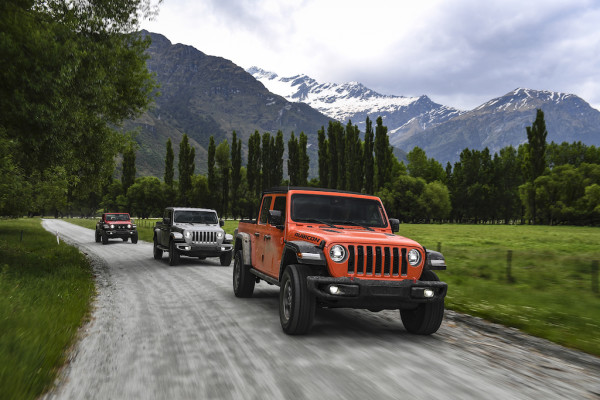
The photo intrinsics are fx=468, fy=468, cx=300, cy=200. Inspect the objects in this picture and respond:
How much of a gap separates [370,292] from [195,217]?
1213cm

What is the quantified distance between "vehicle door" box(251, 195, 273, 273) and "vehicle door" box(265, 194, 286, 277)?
0.52 feet

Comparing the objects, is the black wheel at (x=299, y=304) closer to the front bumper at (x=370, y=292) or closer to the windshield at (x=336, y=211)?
the front bumper at (x=370, y=292)

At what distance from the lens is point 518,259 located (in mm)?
16938

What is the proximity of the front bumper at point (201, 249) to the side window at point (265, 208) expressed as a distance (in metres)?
7.09

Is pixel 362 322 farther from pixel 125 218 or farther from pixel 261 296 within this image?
pixel 125 218

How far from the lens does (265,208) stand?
8.73 m

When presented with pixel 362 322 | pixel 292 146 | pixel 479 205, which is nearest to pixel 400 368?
pixel 362 322

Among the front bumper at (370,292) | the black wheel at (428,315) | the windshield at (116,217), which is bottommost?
the black wheel at (428,315)

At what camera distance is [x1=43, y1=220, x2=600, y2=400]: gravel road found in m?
4.09

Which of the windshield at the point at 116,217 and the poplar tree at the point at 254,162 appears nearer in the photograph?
the windshield at the point at 116,217

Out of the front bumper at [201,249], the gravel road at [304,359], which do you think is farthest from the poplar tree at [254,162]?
the gravel road at [304,359]

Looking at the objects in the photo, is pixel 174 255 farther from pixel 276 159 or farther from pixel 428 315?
pixel 276 159

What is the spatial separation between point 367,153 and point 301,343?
65202 mm

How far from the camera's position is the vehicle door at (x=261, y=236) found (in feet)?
26.7
